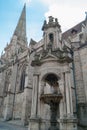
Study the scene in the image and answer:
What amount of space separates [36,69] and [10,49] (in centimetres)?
2621

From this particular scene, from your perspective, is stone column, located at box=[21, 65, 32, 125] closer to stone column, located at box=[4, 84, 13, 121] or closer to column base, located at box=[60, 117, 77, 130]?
stone column, located at box=[4, 84, 13, 121]

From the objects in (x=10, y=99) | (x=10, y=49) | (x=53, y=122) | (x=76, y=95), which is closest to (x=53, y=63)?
(x=53, y=122)

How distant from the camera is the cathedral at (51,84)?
23.8 ft

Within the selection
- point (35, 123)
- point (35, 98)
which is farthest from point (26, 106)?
point (35, 123)

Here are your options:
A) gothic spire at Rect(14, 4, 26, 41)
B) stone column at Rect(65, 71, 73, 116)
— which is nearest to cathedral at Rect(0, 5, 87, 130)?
stone column at Rect(65, 71, 73, 116)

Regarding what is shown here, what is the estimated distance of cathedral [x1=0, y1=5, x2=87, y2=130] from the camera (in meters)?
7.27

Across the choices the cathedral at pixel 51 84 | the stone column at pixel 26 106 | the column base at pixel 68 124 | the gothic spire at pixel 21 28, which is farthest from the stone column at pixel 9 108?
the gothic spire at pixel 21 28

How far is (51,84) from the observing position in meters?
8.98

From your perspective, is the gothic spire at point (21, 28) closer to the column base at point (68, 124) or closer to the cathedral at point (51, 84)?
the cathedral at point (51, 84)

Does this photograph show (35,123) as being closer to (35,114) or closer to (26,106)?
(35,114)

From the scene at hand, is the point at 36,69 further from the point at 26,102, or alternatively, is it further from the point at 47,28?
the point at 26,102

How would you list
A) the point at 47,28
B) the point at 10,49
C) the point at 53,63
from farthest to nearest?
the point at 10,49 < the point at 47,28 < the point at 53,63

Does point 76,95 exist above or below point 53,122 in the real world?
above

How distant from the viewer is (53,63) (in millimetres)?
8258
